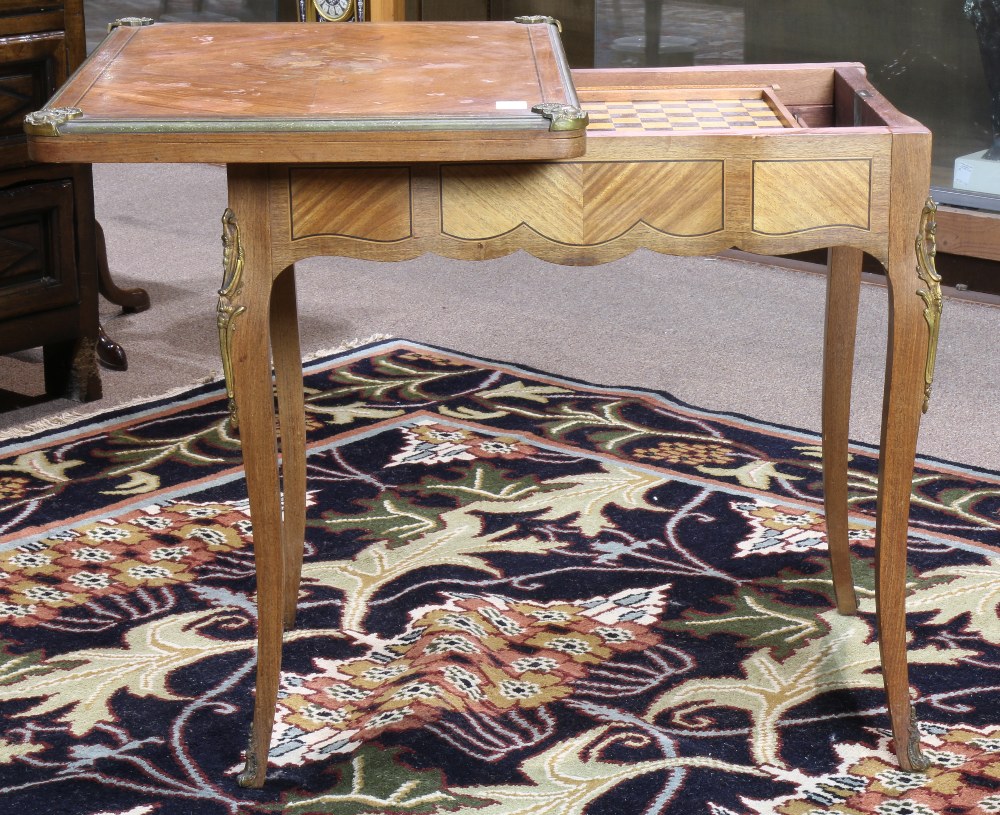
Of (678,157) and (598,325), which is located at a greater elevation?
(678,157)

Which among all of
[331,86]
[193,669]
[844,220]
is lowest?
[193,669]

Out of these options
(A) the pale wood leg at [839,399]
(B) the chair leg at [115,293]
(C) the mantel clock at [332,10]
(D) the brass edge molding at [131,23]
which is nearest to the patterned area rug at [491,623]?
(A) the pale wood leg at [839,399]

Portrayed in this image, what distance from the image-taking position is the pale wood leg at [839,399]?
7.67 ft

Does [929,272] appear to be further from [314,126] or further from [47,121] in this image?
[47,121]

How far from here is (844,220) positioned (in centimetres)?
183

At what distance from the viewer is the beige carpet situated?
3.66 metres

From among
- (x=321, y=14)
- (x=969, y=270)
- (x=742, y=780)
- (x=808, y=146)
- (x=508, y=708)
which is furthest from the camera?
(x=321, y=14)

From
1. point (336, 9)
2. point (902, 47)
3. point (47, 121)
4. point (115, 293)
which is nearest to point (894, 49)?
point (902, 47)

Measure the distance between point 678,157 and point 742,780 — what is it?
873 millimetres

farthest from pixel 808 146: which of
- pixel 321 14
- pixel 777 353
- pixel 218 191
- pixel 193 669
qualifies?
pixel 218 191

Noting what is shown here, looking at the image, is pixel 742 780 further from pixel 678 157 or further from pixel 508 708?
pixel 678 157

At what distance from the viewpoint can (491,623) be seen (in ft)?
8.00

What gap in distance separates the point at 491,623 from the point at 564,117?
41.7 inches

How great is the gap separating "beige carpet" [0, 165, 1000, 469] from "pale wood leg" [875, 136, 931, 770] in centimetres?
134
